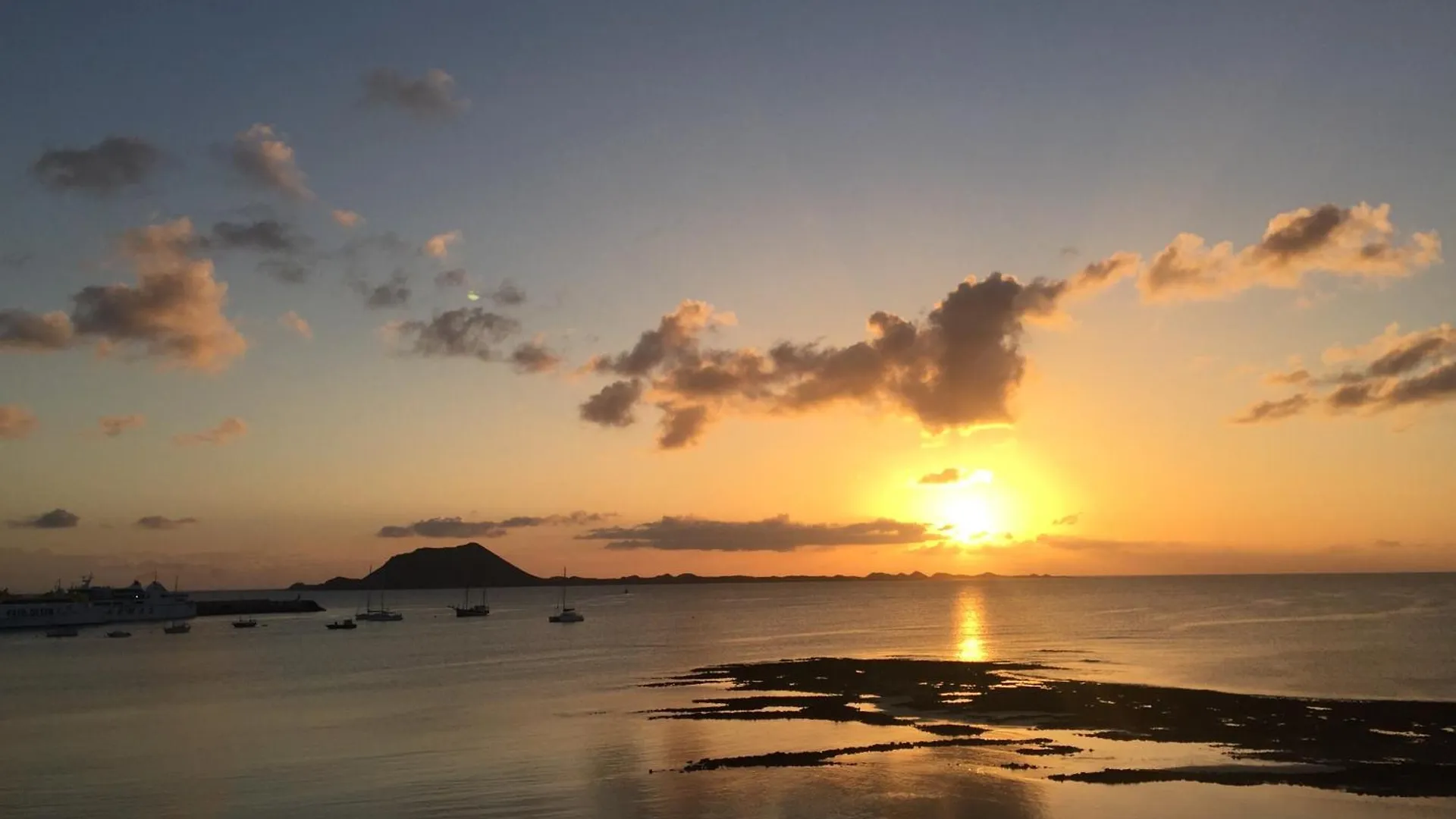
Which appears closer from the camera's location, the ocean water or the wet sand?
the ocean water

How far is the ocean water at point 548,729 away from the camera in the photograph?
3588cm

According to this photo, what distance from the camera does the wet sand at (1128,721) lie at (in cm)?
3850

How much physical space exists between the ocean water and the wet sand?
194cm

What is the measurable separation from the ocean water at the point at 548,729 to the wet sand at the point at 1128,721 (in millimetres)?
1936

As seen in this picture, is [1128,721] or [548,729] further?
[548,729]

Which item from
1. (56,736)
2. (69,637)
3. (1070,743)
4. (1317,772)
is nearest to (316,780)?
(56,736)

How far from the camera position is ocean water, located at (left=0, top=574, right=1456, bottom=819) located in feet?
118

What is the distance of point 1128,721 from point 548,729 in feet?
99.5

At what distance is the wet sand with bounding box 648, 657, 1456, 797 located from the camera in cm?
3850

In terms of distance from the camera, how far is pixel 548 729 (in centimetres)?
5438

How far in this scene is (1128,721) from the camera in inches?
2003

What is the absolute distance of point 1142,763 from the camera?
4056 cm

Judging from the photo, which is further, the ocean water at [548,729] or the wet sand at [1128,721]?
the wet sand at [1128,721]

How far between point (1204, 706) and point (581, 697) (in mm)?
38931
